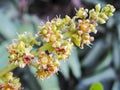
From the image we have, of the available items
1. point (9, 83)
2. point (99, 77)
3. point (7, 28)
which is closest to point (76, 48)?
point (99, 77)

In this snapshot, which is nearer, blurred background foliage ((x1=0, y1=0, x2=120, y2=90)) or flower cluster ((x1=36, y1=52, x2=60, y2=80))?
flower cluster ((x1=36, y1=52, x2=60, y2=80))

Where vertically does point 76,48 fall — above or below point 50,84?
above

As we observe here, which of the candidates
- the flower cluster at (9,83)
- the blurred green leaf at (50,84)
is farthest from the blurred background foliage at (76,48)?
the flower cluster at (9,83)

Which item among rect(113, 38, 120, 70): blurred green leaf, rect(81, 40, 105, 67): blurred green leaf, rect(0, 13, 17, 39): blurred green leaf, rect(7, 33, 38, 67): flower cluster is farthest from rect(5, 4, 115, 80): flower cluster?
rect(81, 40, 105, 67): blurred green leaf

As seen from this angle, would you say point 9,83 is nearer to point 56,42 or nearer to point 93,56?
point 56,42

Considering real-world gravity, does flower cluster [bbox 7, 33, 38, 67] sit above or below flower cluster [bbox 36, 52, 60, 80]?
above

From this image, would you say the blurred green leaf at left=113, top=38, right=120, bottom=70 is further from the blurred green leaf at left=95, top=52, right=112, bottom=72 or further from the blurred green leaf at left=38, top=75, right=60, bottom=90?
the blurred green leaf at left=38, top=75, right=60, bottom=90
